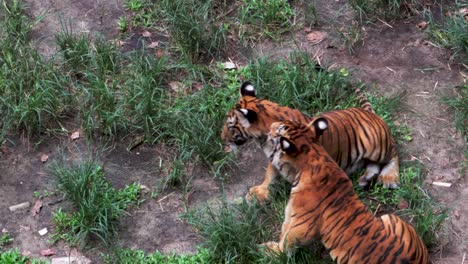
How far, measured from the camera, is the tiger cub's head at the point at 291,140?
5680 millimetres

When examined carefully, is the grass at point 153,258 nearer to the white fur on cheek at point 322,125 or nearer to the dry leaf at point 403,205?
the white fur on cheek at point 322,125

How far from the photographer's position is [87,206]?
6074mm

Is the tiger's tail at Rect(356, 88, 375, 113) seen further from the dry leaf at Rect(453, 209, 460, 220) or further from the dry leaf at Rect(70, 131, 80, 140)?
the dry leaf at Rect(70, 131, 80, 140)

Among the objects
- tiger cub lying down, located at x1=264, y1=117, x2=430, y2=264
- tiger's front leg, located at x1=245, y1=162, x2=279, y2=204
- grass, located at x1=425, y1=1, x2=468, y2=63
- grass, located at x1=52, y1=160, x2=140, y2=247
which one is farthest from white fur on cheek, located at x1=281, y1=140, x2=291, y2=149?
grass, located at x1=425, y1=1, x2=468, y2=63

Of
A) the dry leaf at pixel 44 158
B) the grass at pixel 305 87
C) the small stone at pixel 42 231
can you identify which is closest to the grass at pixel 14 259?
the small stone at pixel 42 231

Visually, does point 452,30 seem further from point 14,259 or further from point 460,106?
point 14,259

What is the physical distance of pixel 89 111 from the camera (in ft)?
22.6

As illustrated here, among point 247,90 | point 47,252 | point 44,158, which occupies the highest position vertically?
point 247,90

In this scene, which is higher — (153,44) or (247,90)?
(247,90)

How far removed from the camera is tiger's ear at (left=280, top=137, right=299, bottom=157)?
5.61 m

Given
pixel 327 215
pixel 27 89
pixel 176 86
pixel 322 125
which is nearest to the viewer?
pixel 327 215

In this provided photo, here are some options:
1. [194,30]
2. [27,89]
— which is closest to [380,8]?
[194,30]

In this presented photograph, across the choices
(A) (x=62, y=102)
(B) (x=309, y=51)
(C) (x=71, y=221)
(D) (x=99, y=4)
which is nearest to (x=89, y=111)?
(A) (x=62, y=102)

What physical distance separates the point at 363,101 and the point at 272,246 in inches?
68.7
